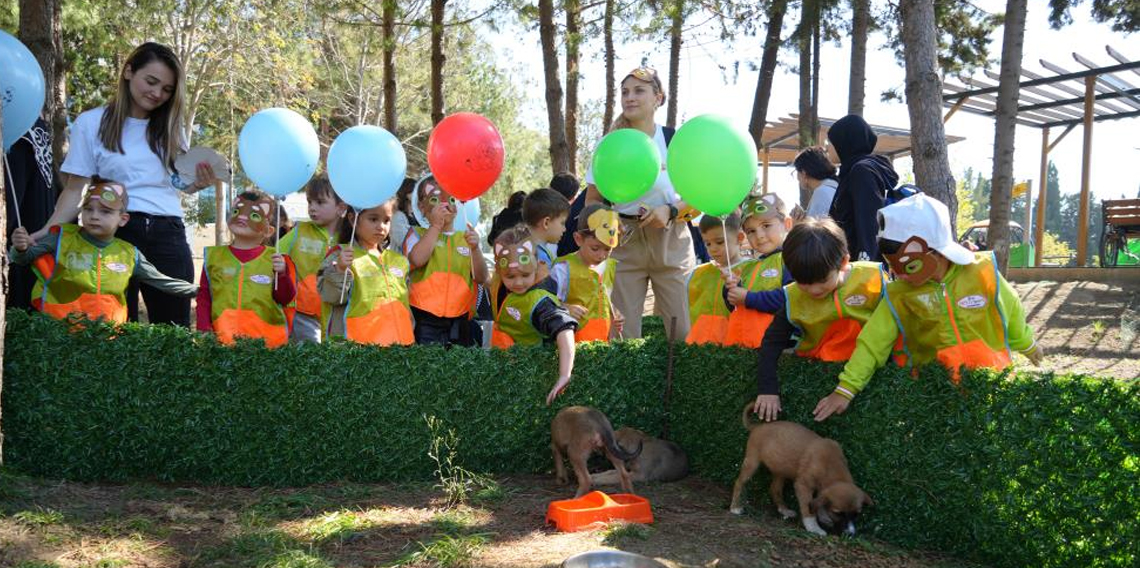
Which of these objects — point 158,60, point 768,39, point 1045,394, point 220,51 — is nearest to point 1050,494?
point 1045,394

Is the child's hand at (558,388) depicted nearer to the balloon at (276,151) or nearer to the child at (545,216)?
the child at (545,216)

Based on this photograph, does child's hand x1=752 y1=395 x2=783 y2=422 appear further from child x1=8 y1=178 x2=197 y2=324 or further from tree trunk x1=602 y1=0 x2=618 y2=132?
tree trunk x1=602 y1=0 x2=618 y2=132

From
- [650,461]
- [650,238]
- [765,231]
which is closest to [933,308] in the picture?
[765,231]

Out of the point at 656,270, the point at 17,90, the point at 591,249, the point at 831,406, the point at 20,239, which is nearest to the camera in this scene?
the point at 831,406

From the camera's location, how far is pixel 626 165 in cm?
550

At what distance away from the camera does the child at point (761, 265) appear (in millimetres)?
5238

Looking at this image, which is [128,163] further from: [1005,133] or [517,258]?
[1005,133]

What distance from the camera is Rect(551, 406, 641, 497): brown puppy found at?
15.2 feet

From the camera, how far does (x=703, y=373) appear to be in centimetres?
523

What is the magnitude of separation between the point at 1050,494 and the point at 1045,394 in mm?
403

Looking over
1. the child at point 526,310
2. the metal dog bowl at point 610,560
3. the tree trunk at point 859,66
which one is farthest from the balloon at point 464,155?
the tree trunk at point 859,66

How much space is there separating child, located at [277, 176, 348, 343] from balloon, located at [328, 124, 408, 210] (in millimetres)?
705

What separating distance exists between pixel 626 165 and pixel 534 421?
1698 millimetres

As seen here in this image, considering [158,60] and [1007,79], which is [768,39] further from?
[158,60]
